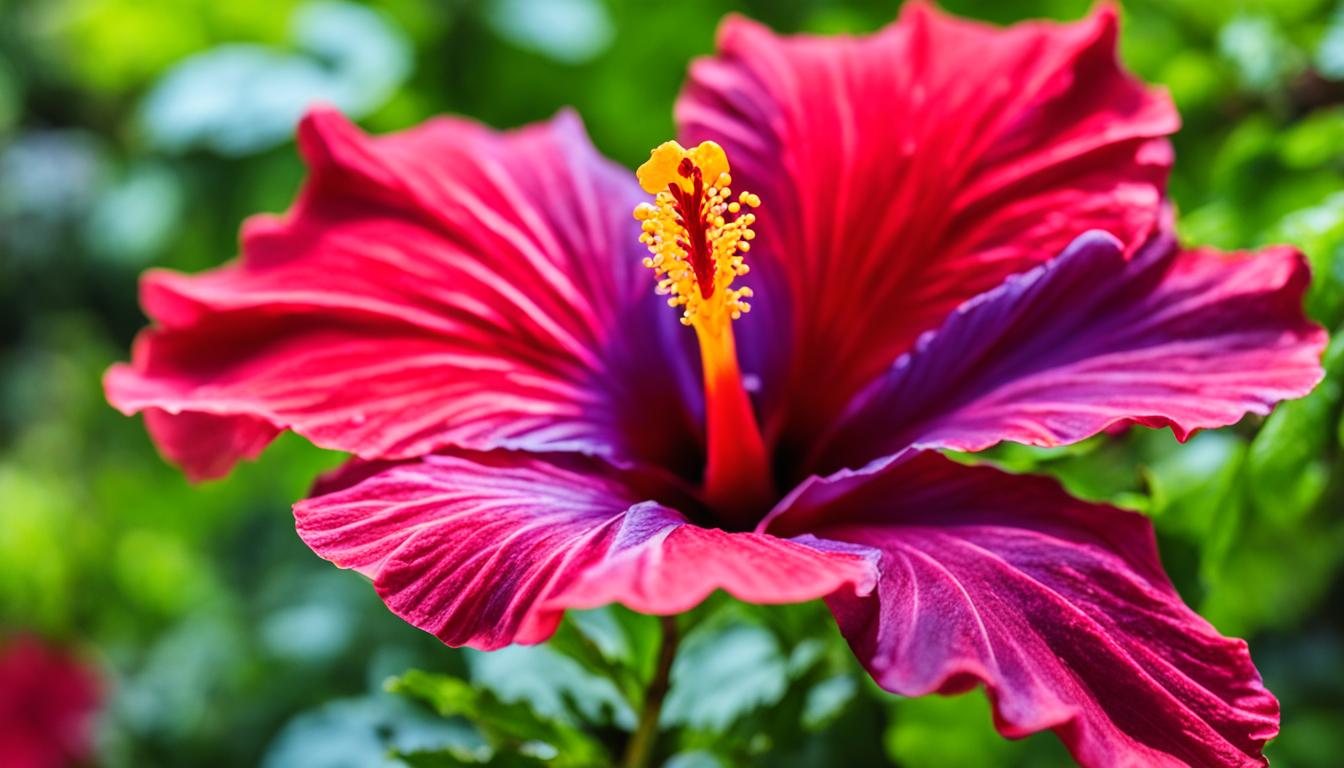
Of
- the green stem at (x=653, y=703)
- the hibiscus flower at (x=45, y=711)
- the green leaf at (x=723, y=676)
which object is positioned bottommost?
the hibiscus flower at (x=45, y=711)

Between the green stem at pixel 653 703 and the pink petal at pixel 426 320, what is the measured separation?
94 millimetres

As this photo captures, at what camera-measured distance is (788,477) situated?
2.27ft

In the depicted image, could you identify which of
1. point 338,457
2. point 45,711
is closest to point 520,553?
point 338,457

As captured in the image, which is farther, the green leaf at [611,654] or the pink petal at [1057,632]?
the green leaf at [611,654]

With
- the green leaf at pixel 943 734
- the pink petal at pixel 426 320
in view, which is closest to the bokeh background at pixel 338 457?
the green leaf at pixel 943 734

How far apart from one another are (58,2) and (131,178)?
0.85 metres

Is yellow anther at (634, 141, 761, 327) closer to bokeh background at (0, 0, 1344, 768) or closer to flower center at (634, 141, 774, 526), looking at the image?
flower center at (634, 141, 774, 526)

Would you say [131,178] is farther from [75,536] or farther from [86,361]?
[75,536]

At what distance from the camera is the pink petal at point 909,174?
0.65 meters

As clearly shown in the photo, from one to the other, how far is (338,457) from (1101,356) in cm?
50

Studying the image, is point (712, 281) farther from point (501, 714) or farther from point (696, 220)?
point (501, 714)

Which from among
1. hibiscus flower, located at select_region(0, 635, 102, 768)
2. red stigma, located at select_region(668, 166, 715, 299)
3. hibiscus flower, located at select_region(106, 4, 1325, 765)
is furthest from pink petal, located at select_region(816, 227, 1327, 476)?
hibiscus flower, located at select_region(0, 635, 102, 768)

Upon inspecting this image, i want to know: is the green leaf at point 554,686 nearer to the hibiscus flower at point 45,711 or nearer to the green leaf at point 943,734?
the green leaf at point 943,734

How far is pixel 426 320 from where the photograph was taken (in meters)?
0.65
